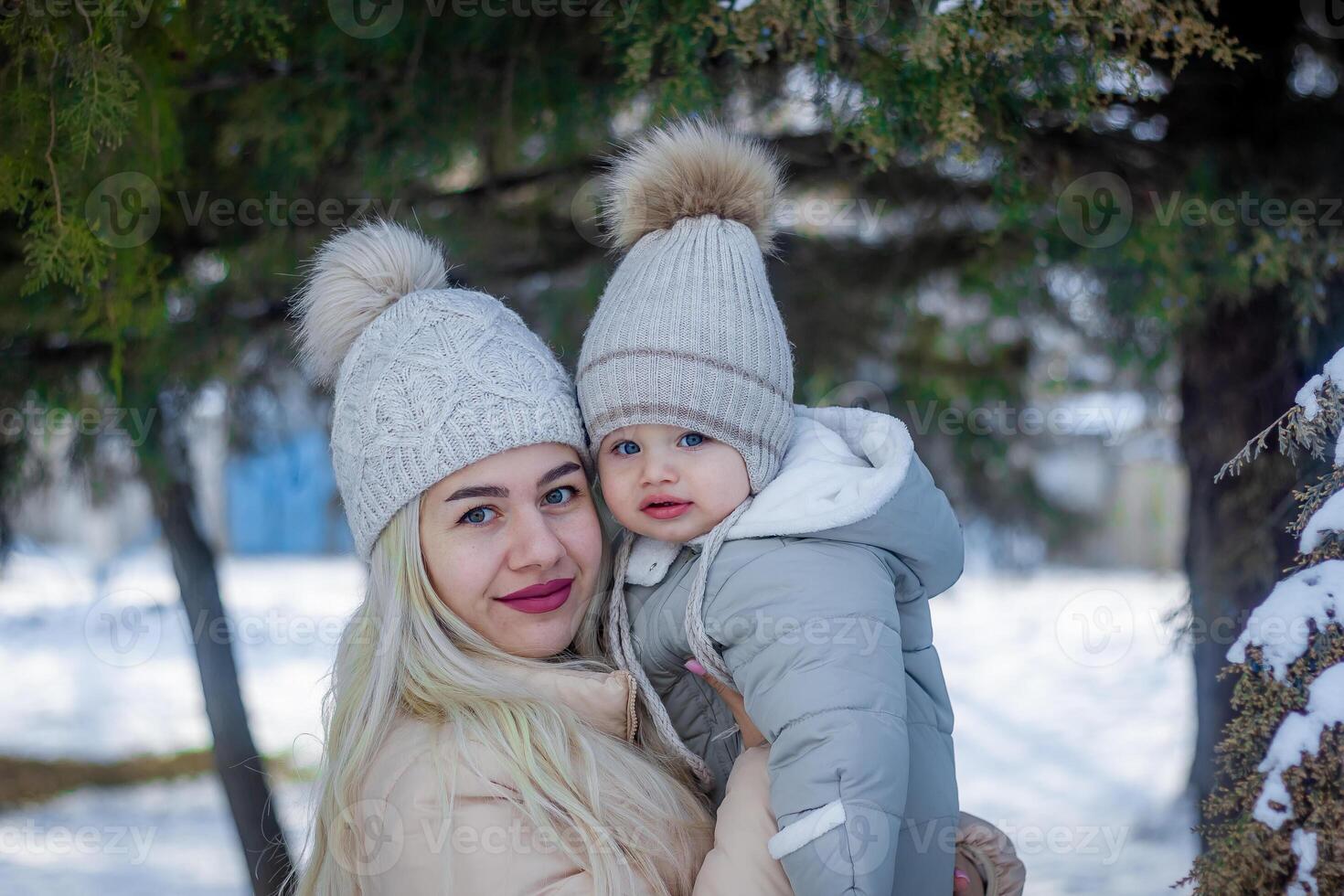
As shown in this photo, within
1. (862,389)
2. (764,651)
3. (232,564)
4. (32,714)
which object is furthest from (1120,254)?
(232,564)

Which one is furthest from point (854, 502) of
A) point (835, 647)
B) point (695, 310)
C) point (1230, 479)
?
point (1230, 479)

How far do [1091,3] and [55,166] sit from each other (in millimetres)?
2127

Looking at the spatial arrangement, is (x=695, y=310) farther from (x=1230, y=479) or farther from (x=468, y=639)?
(x=1230, y=479)

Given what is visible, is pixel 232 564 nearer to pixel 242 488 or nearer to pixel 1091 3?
pixel 242 488

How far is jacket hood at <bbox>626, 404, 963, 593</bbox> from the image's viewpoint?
6.31ft

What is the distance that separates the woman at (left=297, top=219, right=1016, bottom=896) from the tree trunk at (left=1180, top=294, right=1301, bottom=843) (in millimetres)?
1660

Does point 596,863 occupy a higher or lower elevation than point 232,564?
lower

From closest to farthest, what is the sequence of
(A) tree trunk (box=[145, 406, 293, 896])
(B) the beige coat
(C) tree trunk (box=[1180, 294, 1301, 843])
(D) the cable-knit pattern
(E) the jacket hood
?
(B) the beige coat, (E) the jacket hood, (D) the cable-knit pattern, (C) tree trunk (box=[1180, 294, 1301, 843]), (A) tree trunk (box=[145, 406, 293, 896])

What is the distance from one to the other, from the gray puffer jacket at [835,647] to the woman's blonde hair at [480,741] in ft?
0.77

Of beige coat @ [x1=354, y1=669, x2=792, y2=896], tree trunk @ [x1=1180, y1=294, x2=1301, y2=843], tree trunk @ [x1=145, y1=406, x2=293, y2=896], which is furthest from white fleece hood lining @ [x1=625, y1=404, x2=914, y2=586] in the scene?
tree trunk @ [x1=145, y1=406, x2=293, y2=896]

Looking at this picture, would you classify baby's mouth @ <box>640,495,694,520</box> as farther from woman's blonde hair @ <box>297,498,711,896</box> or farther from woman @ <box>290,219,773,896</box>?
woman's blonde hair @ <box>297,498,711,896</box>

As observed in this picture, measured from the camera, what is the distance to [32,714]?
25.6ft

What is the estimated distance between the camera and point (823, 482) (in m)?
1.99

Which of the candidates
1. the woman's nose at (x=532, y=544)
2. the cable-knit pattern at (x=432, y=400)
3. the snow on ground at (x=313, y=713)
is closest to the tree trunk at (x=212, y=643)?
the snow on ground at (x=313, y=713)
